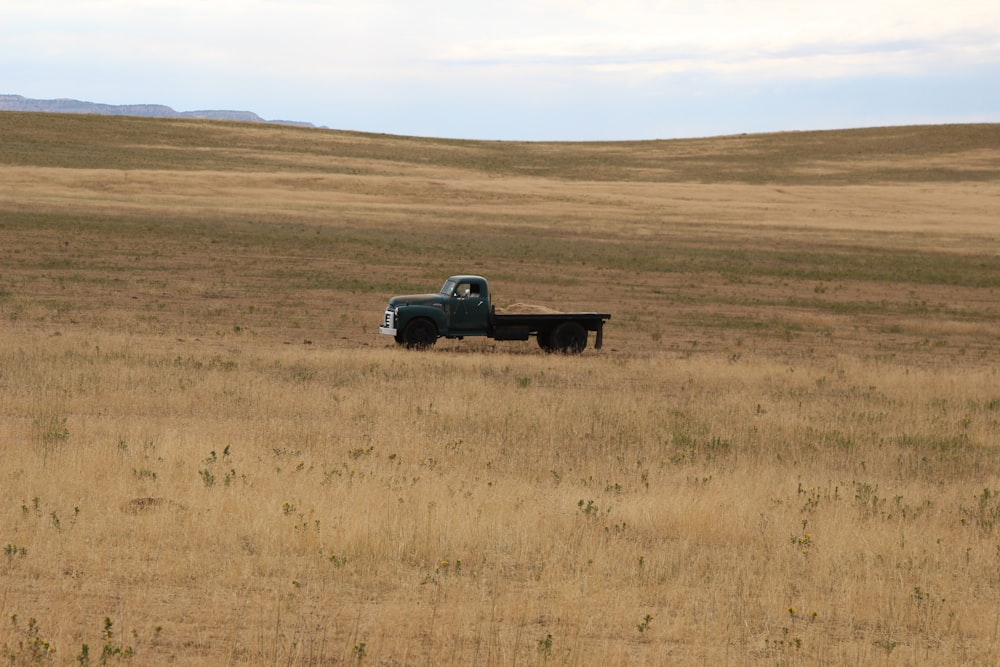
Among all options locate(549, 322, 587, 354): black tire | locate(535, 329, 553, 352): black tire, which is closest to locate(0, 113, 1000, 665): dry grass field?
locate(535, 329, 553, 352): black tire

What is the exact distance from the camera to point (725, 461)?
14750mm

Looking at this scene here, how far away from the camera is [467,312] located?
25.8 meters

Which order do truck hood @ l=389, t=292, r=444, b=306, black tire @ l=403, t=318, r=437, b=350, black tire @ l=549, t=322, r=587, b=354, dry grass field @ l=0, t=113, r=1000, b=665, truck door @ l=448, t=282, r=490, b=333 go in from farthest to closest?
black tire @ l=549, t=322, r=587, b=354
truck hood @ l=389, t=292, r=444, b=306
truck door @ l=448, t=282, r=490, b=333
black tire @ l=403, t=318, r=437, b=350
dry grass field @ l=0, t=113, r=1000, b=665

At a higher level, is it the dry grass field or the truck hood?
the truck hood

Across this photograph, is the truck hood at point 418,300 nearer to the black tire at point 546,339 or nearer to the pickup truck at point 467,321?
the pickup truck at point 467,321

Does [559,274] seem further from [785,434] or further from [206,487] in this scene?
[206,487]

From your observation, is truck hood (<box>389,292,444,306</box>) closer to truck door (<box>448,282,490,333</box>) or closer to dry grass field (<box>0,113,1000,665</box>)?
truck door (<box>448,282,490,333</box>)

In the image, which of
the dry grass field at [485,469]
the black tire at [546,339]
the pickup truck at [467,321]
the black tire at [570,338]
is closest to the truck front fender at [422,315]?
the pickup truck at [467,321]

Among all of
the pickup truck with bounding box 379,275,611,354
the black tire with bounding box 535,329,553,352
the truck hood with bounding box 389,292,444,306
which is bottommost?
the black tire with bounding box 535,329,553,352

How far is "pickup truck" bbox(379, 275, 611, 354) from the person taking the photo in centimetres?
2555

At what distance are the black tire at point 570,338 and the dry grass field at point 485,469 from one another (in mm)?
1127

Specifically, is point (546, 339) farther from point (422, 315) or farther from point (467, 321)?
point (422, 315)

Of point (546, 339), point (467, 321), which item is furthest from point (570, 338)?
point (467, 321)

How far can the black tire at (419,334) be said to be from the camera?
83.5 feet
